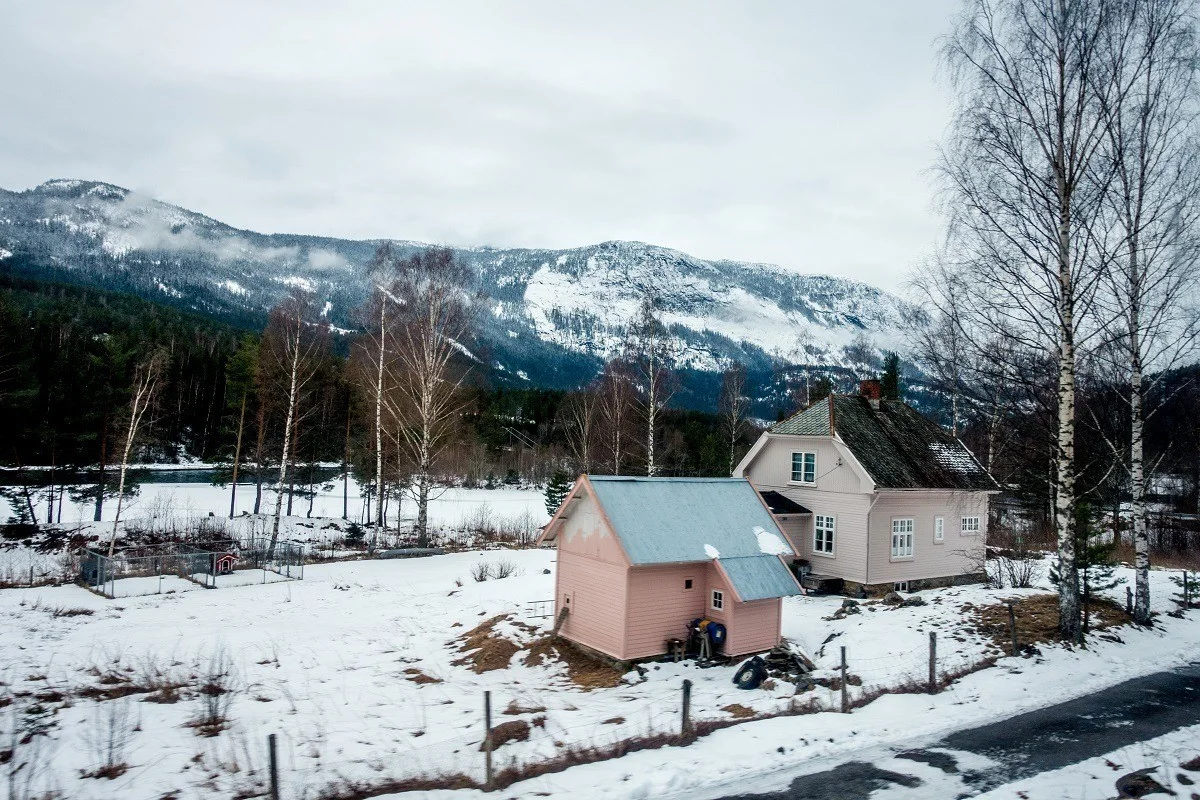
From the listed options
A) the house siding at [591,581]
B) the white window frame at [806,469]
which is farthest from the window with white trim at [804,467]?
the house siding at [591,581]

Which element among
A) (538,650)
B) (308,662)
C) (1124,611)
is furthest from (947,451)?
(308,662)

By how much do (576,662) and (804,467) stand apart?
14.1 m

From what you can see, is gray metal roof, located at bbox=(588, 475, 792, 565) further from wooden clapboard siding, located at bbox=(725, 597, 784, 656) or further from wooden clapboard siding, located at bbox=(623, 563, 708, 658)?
wooden clapboard siding, located at bbox=(725, 597, 784, 656)

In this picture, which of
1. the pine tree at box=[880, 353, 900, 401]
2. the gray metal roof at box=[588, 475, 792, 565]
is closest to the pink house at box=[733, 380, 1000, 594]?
the gray metal roof at box=[588, 475, 792, 565]

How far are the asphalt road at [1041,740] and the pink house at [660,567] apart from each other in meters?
6.58

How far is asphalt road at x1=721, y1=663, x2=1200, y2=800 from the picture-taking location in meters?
8.71

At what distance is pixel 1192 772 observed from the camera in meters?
8.73

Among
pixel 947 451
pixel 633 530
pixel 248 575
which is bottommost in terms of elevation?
pixel 248 575

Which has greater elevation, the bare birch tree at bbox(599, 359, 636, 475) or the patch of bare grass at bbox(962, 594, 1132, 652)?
the bare birch tree at bbox(599, 359, 636, 475)

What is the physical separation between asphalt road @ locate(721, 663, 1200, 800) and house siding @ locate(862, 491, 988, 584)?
11723 mm

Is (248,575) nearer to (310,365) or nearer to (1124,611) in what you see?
(310,365)

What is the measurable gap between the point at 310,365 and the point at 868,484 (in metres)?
28.5

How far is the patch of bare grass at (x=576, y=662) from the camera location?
1589 cm

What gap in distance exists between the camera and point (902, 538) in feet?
85.1
